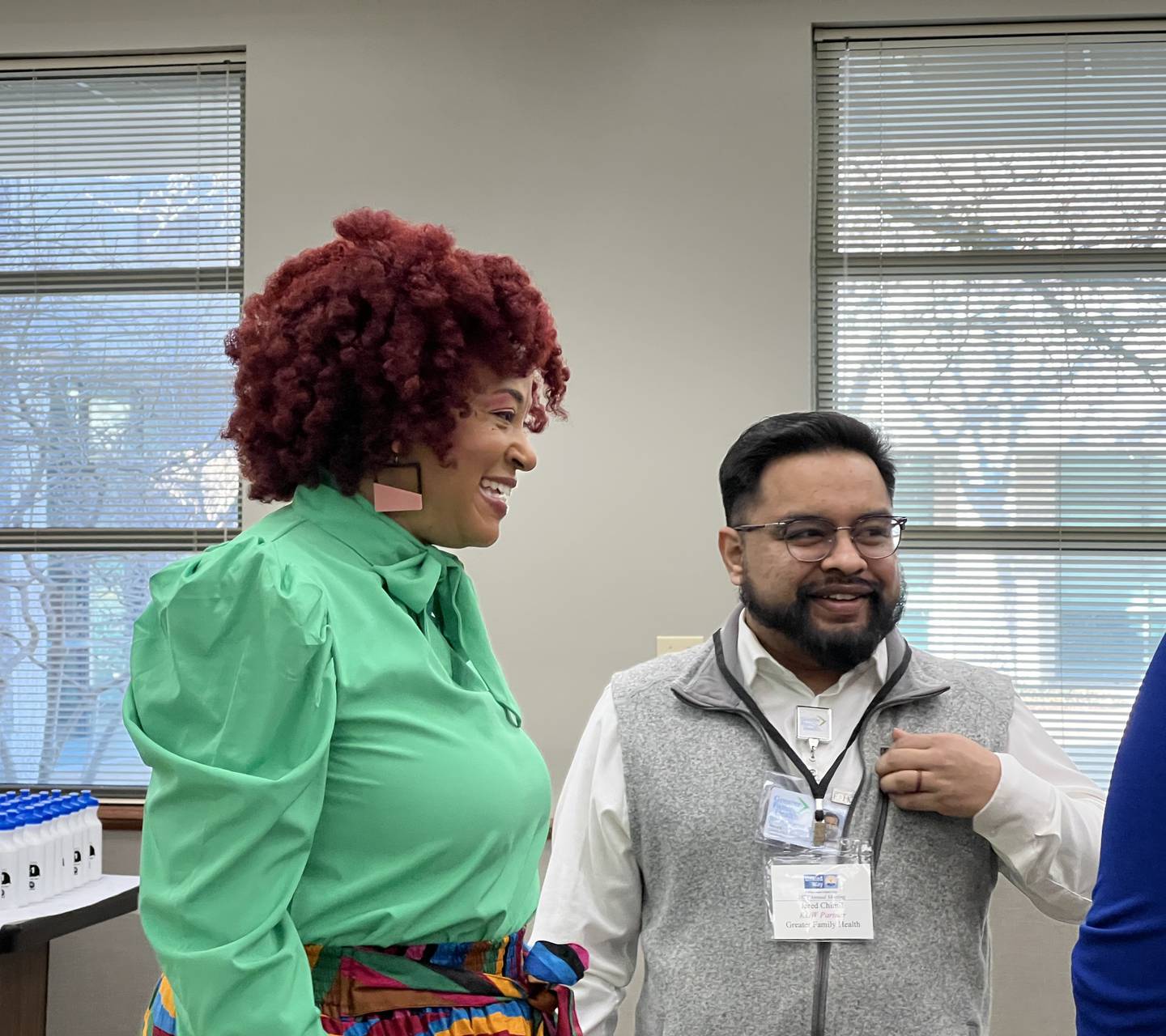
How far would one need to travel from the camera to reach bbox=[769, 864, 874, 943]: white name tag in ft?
Answer: 5.62

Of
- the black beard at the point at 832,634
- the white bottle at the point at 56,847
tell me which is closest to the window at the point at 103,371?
the white bottle at the point at 56,847

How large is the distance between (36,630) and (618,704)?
8.69 ft

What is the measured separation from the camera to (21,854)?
3.06 meters

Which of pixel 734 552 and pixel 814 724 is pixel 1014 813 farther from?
pixel 734 552

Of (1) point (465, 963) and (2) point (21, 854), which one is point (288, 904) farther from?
(2) point (21, 854)

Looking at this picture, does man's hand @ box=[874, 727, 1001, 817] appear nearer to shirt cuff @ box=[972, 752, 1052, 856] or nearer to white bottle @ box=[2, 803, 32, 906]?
shirt cuff @ box=[972, 752, 1052, 856]

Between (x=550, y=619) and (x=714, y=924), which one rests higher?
(x=550, y=619)

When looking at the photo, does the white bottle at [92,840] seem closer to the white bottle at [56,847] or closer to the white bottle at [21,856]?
the white bottle at [56,847]

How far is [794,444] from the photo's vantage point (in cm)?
193

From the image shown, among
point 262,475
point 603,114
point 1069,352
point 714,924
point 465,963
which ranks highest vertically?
point 603,114

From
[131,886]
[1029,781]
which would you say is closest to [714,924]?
[1029,781]

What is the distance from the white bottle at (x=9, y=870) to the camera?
302cm

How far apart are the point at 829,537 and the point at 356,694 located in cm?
90

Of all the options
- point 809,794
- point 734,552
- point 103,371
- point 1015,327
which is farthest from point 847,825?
point 103,371
